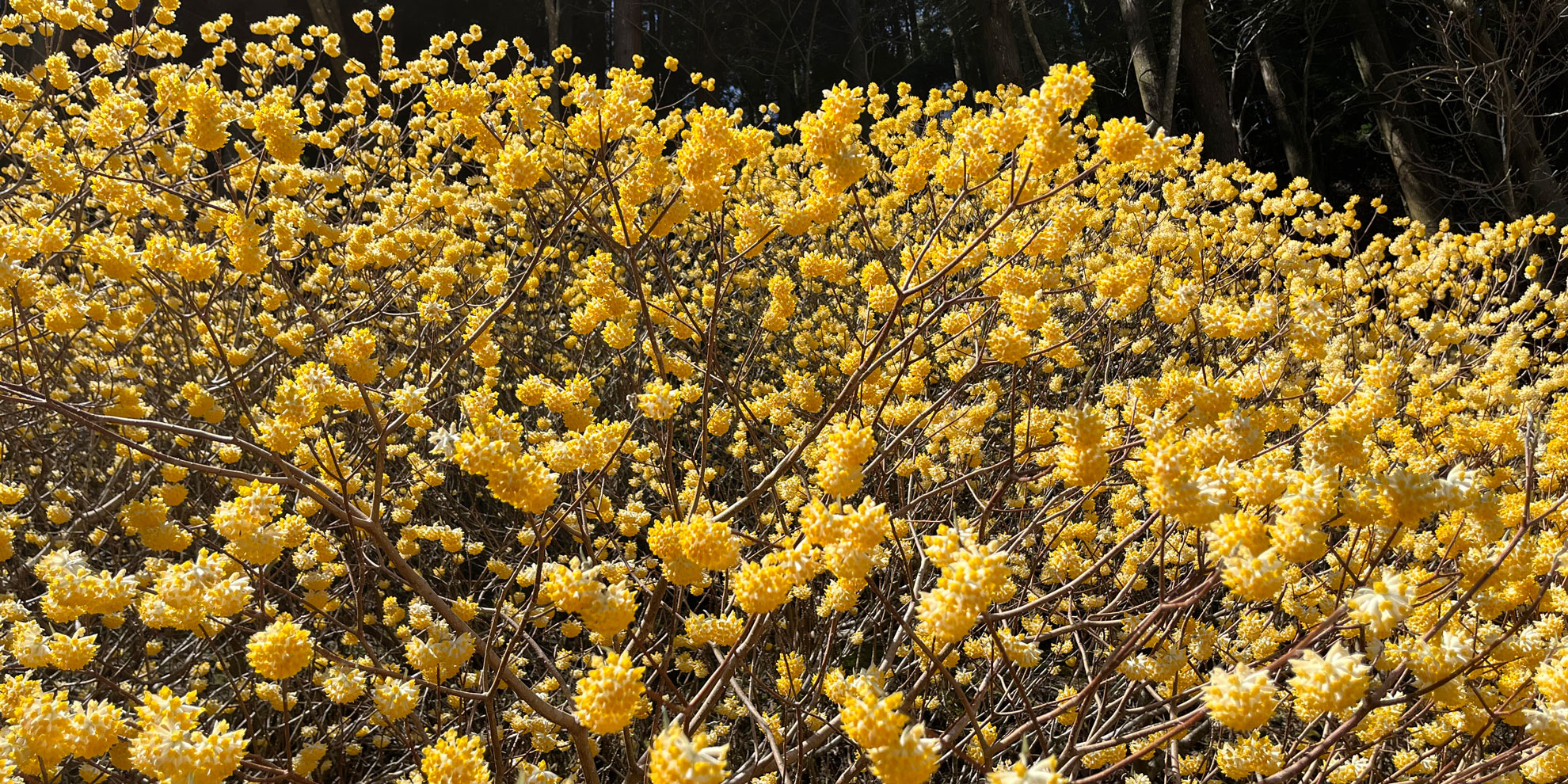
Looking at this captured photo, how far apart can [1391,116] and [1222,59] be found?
3575 millimetres

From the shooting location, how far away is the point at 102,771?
236 centimetres

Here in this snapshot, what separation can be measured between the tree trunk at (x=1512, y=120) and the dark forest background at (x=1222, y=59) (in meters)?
0.03

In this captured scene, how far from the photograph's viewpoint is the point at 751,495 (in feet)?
7.07

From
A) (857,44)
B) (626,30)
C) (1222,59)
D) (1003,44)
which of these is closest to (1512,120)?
(1003,44)

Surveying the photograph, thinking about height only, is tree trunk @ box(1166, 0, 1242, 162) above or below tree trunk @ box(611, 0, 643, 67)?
below

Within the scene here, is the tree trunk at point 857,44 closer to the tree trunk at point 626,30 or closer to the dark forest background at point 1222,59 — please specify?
the dark forest background at point 1222,59

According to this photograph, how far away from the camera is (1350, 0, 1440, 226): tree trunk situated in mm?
9469

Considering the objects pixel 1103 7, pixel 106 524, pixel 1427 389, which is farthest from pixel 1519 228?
pixel 1103 7

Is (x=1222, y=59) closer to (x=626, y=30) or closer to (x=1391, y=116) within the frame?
(x=1391, y=116)

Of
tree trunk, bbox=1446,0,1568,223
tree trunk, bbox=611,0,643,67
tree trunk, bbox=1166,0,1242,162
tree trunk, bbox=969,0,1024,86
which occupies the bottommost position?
tree trunk, bbox=1446,0,1568,223

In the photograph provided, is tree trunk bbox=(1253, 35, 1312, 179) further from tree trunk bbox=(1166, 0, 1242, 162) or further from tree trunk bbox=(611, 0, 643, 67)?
tree trunk bbox=(611, 0, 643, 67)

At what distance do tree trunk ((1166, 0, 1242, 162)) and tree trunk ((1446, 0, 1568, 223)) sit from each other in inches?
81.9

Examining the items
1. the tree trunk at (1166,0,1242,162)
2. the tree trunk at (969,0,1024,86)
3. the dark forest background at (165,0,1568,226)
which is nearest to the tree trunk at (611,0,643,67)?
the dark forest background at (165,0,1568,226)

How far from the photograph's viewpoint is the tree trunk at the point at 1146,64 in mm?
8852
